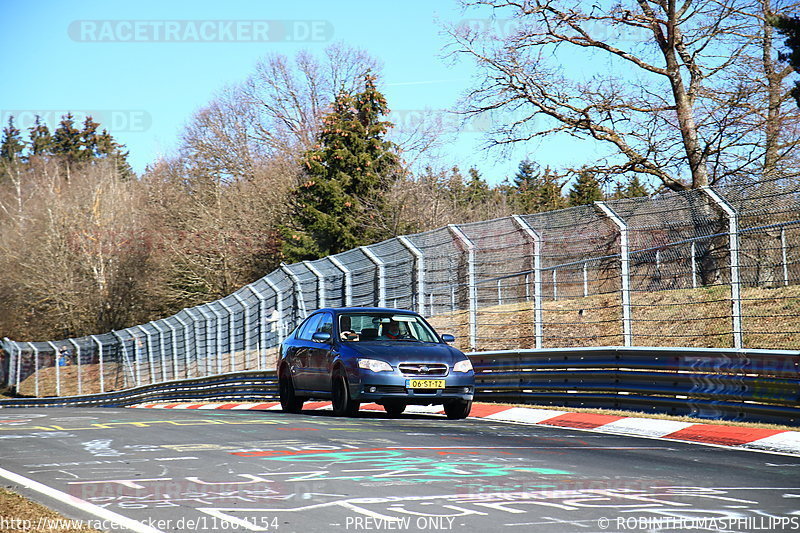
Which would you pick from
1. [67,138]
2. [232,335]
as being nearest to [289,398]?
[232,335]

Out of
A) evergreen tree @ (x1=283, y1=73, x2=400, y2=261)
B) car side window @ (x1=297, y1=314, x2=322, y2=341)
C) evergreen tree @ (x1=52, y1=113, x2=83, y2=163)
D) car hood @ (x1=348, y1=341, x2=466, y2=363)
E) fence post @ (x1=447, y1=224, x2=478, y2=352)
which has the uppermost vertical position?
evergreen tree @ (x1=52, y1=113, x2=83, y2=163)

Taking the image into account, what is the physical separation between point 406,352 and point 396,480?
20.3 feet

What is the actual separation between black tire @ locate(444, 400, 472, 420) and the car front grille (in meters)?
→ 0.64

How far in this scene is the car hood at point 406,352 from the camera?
13.3 metres

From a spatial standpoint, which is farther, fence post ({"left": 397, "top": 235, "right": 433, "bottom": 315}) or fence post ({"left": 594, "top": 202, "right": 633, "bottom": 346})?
fence post ({"left": 397, "top": 235, "right": 433, "bottom": 315})

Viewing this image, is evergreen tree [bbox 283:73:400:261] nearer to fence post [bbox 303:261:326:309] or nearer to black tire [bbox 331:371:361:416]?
fence post [bbox 303:261:326:309]

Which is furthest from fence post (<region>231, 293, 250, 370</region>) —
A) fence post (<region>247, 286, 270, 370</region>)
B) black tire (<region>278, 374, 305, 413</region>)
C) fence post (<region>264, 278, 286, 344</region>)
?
black tire (<region>278, 374, 305, 413</region>)

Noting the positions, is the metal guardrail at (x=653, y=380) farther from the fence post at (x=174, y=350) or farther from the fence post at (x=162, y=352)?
the fence post at (x=162, y=352)

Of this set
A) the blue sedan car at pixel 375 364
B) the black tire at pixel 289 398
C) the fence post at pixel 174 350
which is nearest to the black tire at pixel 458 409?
the blue sedan car at pixel 375 364

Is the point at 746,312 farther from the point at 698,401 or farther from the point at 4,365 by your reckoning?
the point at 4,365

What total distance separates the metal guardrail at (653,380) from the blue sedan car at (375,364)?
1518 millimetres

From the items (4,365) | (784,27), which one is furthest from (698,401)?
(4,365)

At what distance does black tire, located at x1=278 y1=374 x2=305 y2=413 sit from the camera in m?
15.9

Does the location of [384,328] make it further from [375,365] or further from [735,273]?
[735,273]
